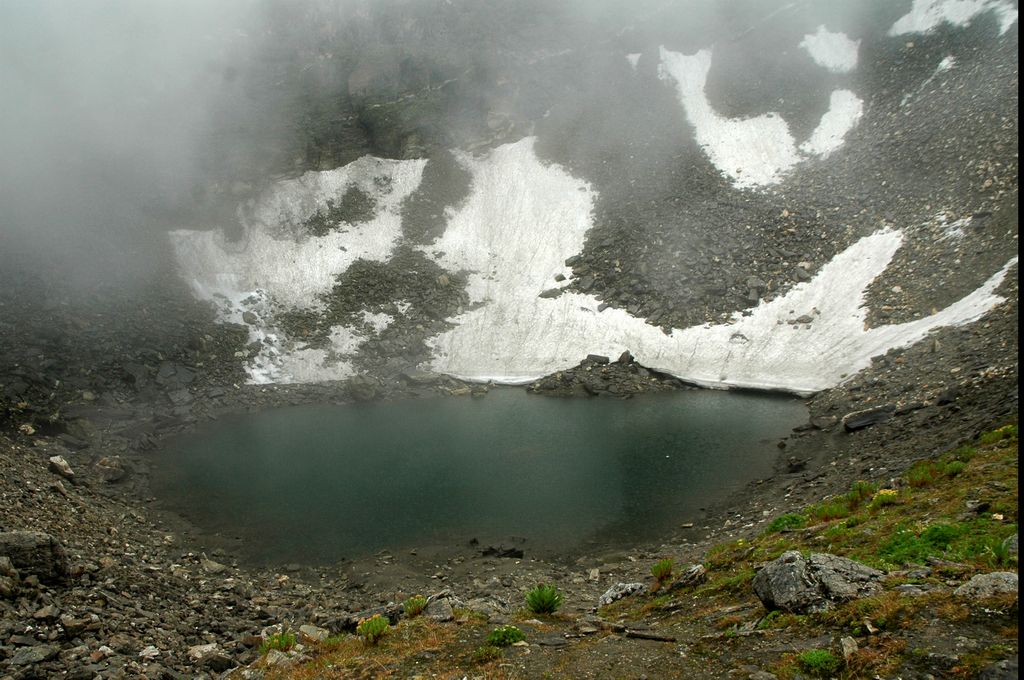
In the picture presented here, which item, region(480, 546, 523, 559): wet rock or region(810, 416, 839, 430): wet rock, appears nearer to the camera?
region(480, 546, 523, 559): wet rock

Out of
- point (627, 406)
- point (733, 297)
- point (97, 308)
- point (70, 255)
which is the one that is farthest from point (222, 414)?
point (733, 297)

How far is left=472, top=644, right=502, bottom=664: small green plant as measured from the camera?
9.40m

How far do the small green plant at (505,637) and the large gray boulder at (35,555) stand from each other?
12.3 meters

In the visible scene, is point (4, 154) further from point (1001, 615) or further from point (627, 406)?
point (1001, 615)

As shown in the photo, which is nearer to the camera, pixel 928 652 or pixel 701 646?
pixel 928 652

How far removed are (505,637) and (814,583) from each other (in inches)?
195

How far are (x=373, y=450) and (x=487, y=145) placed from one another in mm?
44147

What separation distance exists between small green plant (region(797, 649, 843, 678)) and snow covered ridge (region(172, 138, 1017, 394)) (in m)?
30.9

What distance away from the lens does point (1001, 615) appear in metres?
6.10

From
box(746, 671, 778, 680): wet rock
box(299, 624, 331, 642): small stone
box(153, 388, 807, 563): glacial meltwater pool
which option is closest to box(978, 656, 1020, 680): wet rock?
box(746, 671, 778, 680): wet rock

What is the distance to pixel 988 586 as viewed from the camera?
21.6ft

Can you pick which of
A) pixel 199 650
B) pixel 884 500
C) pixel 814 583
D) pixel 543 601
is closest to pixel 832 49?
pixel 884 500

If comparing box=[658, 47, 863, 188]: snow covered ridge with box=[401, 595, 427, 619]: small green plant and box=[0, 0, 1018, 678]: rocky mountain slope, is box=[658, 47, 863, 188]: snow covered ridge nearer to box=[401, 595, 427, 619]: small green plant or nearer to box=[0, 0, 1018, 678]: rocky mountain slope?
box=[0, 0, 1018, 678]: rocky mountain slope

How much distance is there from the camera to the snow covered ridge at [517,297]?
38812 mm
